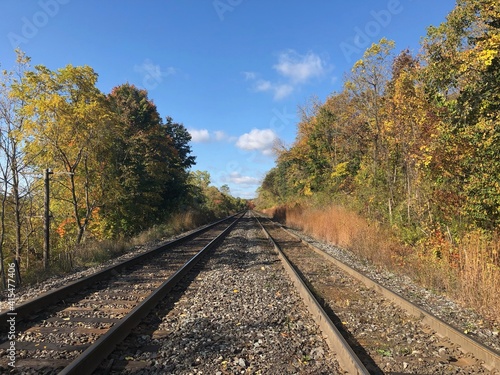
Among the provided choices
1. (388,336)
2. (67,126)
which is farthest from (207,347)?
(67,126)

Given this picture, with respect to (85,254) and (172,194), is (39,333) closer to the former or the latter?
(85,254)

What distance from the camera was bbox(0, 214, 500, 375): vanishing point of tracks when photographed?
3877 millimetres

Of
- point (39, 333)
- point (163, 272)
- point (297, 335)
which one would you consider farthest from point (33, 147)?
point (297, 335)

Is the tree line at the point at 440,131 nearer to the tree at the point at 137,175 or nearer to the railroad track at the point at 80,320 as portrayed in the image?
the railroad track at the point at 80,320

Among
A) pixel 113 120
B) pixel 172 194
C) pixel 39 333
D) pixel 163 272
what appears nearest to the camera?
pixel 39 333

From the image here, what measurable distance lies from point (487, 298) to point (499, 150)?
119 inches

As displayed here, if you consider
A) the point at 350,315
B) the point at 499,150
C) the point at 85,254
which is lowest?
the point at 350,315

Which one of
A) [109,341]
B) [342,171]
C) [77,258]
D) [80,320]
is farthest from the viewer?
[342,171]

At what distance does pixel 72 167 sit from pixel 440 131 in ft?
47.8

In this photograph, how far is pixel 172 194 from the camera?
31031mm

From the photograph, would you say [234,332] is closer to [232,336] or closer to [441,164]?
[232,336]

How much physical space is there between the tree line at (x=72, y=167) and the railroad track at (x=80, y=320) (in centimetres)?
412

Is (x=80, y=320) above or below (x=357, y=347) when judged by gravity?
above

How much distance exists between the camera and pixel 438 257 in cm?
970
